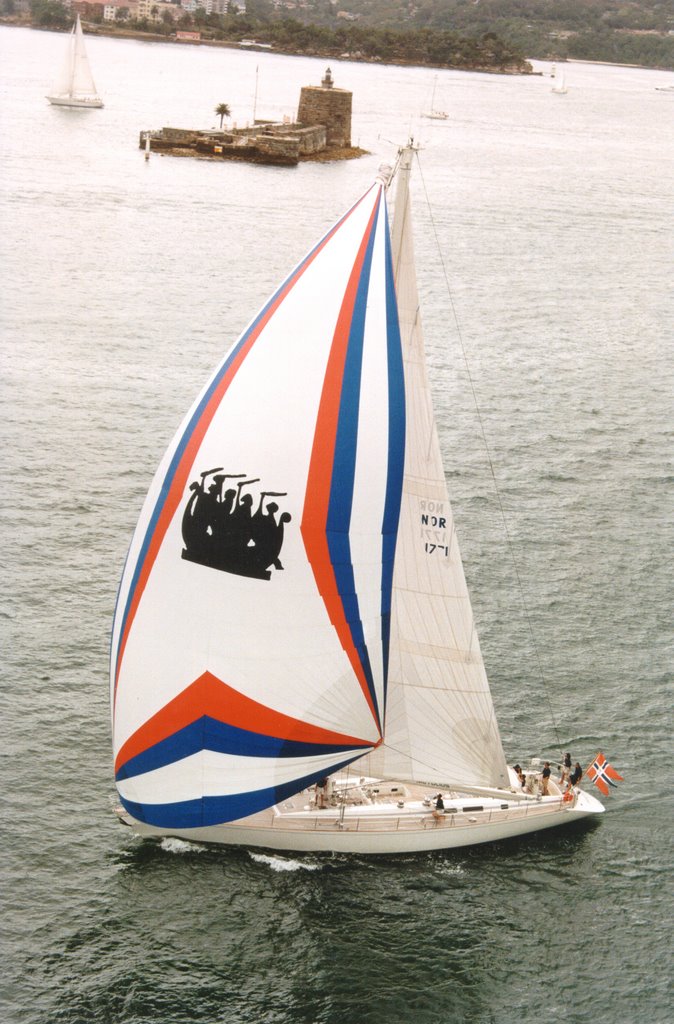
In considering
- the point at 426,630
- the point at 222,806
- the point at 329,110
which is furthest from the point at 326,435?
the point at 329,110

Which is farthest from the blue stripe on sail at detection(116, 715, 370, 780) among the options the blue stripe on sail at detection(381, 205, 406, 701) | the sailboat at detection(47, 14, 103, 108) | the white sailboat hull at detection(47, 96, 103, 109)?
the white sailboat hull at detection(47, 96, 103, 109)

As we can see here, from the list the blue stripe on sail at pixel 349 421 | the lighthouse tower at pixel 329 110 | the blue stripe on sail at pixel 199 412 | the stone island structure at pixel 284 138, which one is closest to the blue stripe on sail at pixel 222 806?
the blue stripe on sail at pixel 349 421

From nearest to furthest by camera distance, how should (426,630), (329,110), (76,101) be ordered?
(426,630) → (329,110) → (76,101)

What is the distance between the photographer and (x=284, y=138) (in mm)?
116500

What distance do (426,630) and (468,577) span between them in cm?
1520

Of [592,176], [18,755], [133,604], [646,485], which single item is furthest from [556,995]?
[592,176]

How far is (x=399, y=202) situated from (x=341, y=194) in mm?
81716

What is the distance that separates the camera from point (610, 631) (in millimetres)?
37875

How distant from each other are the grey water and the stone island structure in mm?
17200

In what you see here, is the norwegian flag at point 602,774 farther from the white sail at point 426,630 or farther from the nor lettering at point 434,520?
the nor lettering at point 434,520

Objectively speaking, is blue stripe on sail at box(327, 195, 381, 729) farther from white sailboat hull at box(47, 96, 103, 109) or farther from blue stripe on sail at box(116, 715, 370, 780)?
white sailboat hull at box(47, 96, 103, 109)

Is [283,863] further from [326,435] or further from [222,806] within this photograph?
[326,435]

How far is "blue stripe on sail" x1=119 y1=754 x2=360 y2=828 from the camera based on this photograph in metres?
24.0

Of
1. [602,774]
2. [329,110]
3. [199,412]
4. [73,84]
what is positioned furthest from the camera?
[73,84]
